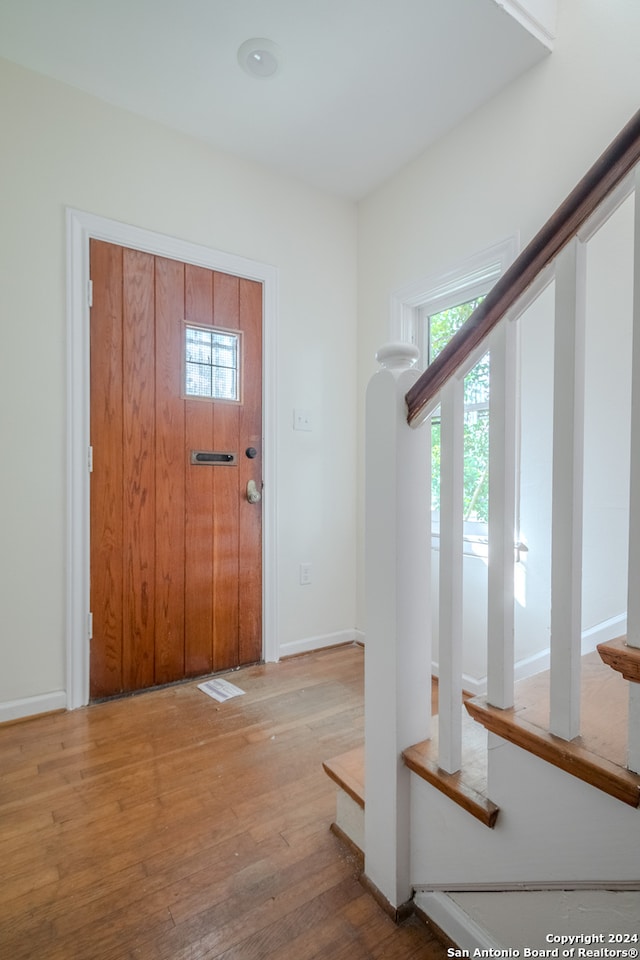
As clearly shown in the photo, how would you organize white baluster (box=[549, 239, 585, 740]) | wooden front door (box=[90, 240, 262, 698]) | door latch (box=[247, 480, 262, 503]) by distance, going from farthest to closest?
door latch (box=[247, 480, 262, 503])
wooden front door (box=[90, 240, 262, 698])
white baluster (box=[549, 239, 585, 740])

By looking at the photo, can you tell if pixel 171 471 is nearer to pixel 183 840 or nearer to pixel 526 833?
pixel 183 840

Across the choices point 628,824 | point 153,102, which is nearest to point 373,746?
point 628,824

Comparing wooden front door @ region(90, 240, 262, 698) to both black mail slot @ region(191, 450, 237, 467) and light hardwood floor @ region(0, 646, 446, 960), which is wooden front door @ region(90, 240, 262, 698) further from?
light hardwood floor @ region(0, 646, 446, 960)

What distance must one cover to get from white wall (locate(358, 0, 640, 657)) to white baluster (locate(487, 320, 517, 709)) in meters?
0.95

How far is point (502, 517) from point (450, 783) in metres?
0.54

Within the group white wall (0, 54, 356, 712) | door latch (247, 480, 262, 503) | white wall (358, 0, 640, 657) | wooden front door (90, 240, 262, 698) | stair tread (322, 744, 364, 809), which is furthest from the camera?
door latch (247, 480, 262, 503)

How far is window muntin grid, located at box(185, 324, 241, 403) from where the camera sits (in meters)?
2.21

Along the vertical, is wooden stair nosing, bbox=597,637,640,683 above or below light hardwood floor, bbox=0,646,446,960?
above

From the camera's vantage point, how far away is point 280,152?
7.54 feet

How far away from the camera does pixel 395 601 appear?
37.9 inches

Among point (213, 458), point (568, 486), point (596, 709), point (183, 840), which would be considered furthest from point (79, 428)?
point (596, 709)

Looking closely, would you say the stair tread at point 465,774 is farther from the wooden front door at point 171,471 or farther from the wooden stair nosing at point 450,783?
the wooden front door at point 171,471

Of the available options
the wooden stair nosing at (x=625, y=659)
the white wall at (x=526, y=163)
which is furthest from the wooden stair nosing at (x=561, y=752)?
the white wall at (x=526, y=163)

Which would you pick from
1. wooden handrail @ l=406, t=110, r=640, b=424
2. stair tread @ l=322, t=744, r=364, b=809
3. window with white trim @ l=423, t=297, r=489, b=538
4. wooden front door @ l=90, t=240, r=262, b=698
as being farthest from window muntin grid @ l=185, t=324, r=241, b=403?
stair tread @ l=322, t=744, r=364, b=809
